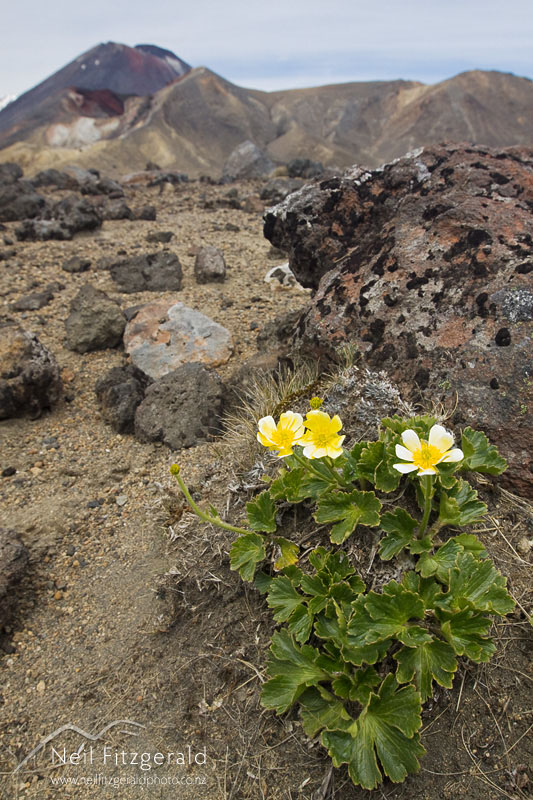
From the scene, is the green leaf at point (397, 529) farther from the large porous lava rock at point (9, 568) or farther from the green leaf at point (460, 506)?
the large porous lava rock at point (9, 568)

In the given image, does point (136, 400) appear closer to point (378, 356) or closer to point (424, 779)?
point (378, 356)

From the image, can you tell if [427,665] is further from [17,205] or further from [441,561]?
[17,205]

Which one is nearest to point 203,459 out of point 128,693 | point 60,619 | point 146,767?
point 60,619

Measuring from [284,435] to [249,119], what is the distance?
39598 mm

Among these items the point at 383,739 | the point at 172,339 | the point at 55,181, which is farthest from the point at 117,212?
the point at 383,739

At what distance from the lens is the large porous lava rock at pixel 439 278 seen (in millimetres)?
2727

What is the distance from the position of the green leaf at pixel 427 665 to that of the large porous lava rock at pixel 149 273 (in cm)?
546

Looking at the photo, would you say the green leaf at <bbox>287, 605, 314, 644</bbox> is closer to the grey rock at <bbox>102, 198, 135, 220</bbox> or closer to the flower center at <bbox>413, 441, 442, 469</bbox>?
the flower center at <bbox>413, 441, 442, 469</bbox>

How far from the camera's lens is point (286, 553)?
2.44m

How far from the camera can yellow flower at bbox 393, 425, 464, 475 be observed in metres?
1.85

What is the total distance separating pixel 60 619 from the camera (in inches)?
117

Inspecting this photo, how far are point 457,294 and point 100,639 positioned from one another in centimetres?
263

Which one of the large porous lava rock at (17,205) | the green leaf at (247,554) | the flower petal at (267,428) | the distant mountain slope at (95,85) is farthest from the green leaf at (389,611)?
the distant mountain slope at (95,85)

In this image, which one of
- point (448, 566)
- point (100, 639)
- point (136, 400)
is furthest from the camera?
point (136, 400)
